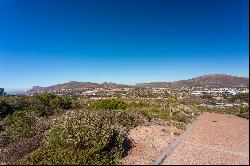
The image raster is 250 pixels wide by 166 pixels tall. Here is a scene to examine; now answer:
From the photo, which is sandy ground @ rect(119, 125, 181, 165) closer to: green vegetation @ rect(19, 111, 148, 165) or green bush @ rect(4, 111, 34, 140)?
green vegetation @ rect(19, 111, 148, 165)

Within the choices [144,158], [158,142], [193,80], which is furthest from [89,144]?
[193,80]

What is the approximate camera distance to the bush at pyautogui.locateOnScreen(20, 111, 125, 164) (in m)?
8.05

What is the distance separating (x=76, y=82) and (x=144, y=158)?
5343 inches

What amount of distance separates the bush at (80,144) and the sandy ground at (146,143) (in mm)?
572

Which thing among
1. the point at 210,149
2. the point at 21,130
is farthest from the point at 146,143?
the point at 21,130

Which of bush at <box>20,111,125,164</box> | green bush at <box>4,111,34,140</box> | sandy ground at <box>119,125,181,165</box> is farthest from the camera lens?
green bush at <box>4,111,34,140</box>

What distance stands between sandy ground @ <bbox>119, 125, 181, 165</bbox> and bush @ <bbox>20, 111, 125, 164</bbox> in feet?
1.88

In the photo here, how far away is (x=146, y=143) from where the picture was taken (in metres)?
11.8

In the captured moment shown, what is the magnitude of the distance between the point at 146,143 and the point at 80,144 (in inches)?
143

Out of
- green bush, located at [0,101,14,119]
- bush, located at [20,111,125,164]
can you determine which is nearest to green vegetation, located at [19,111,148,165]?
bush, located at [20,111,125,164]

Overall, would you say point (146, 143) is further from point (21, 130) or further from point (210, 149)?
point (21, 130)

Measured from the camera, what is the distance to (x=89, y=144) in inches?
352

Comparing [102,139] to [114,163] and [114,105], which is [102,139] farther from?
[114,105]

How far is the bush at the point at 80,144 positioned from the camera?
8.05m
